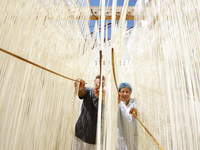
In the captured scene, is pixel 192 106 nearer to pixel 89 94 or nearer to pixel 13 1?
pixel 13 1

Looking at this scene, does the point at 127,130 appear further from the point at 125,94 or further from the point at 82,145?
the point at 82,145

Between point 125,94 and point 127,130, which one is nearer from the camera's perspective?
point 127,130

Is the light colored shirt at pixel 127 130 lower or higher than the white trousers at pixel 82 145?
higher

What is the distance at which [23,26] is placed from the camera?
0.50 m

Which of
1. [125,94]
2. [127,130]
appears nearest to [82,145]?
[127,130]

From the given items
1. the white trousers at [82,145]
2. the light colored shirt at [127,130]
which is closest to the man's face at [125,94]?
the light colored shirt at [127,130]

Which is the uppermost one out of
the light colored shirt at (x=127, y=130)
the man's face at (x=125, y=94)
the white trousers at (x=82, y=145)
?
the man's face at (x=125, y=94)

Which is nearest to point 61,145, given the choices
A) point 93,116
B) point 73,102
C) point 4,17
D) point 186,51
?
point 73,102

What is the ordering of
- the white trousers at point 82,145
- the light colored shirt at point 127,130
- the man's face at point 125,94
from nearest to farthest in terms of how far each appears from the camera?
the light colored shirt at point 127,130
the white trousers at point 82,145
the man's face at point 125,94

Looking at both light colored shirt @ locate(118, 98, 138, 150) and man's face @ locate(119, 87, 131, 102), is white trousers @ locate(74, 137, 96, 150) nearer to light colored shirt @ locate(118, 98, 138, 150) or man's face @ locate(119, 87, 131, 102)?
light colored shirt @ locate(118, 98, 138, 150)

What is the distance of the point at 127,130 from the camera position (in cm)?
115

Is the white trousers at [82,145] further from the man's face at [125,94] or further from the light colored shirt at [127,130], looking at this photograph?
the man's face at [125,94]

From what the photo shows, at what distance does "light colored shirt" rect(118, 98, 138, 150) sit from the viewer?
1.07 m

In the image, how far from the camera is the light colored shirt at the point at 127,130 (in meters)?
1.07
